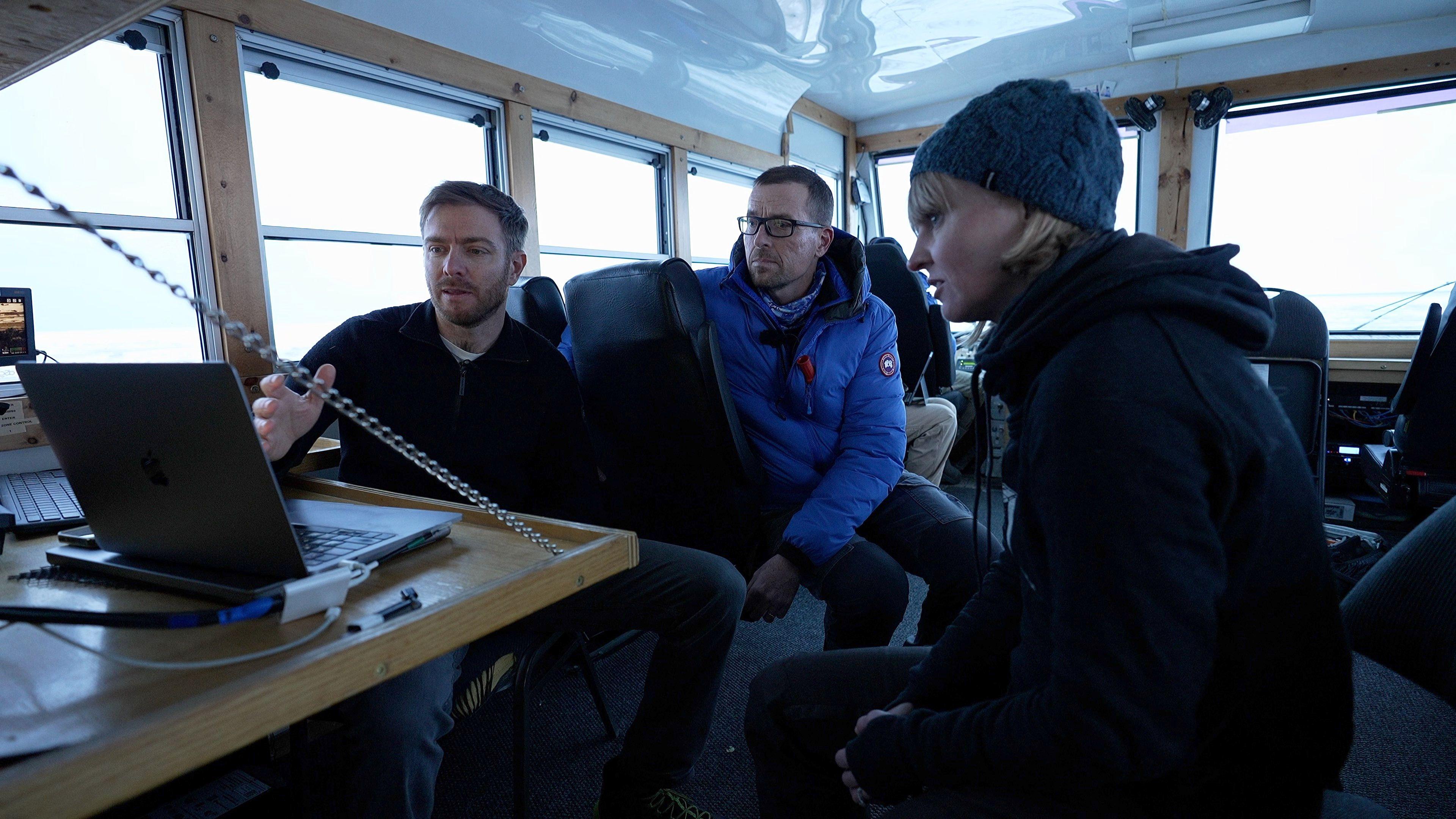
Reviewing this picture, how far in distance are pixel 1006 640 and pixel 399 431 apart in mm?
1229

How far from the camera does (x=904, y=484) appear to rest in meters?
1.87

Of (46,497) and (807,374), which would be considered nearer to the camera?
(46,497)

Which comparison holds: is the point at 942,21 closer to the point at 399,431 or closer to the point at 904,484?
the point at 904,484

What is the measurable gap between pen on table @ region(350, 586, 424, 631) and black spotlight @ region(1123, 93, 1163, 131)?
5171mm

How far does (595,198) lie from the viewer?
3801 millimetres

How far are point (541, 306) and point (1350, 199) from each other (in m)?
4.78

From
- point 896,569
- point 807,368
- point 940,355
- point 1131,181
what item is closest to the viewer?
point 896,569

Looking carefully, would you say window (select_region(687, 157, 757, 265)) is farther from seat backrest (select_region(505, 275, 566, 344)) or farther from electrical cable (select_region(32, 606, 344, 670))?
electrical cable (select_region(32, 606, 344, 670))

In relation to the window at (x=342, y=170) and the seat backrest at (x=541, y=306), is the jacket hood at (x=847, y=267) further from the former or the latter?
the window at (x=342, y=170)

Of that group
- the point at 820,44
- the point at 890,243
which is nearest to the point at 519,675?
the point at 890,243

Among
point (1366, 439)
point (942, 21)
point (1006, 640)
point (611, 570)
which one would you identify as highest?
point (942, 21)

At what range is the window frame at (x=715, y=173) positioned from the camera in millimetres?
4297

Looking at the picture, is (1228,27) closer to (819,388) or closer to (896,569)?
(819,388)

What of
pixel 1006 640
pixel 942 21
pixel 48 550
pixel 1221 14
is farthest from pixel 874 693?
pixel 1221 14
